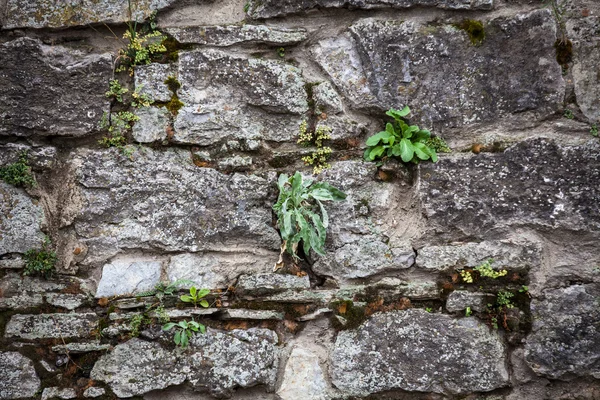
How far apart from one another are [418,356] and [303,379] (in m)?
0.50

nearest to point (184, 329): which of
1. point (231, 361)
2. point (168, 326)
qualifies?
point (168, 326)

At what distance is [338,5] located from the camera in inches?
102

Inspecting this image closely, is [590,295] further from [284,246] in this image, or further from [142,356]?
[142,356]

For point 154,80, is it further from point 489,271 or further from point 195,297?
point 489,271

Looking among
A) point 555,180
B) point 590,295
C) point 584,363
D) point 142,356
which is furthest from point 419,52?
point 142,356

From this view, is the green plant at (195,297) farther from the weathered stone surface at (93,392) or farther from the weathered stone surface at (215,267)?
the weathered stone surface at (93,392)

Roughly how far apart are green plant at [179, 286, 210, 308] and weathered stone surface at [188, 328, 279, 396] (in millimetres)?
119

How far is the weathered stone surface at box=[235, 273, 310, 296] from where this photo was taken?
95.4 inches

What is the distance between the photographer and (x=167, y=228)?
8.11 ft

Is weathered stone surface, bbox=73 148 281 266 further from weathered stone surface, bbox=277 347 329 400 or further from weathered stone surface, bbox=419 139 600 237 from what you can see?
weathered stone surface, bbox=419 139 600 237

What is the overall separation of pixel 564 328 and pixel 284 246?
1233mm

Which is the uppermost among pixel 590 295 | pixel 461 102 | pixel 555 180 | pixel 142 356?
pixel 461 102

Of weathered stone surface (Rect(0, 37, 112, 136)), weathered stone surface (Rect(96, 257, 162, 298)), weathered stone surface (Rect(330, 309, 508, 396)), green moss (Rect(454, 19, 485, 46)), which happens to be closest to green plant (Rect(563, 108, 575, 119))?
green moss (Rect(454, 19, 485, 46))

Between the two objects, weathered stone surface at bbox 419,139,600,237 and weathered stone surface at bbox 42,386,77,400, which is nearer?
weathered stone surface at bbox 42,386,77,400
